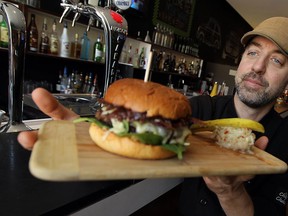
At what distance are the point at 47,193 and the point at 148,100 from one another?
Answer: 1.39 feet

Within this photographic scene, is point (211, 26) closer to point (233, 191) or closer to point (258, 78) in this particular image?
point (258, 78)

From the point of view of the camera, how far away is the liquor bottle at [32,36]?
2453mm

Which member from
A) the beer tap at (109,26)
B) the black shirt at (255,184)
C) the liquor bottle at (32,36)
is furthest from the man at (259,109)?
the liquor bottle at (32,36)

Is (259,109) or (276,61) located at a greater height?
(276,61)

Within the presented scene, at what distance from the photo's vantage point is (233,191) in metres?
0.98

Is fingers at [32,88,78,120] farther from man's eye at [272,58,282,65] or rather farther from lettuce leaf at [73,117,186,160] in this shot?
man's eye at [272,58,282,65]

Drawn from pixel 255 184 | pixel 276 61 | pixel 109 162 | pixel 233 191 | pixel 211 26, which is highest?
pixel 211 26

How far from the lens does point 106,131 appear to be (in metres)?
0.77

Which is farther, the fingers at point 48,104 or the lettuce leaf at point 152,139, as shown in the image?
the fingers at point 48,104

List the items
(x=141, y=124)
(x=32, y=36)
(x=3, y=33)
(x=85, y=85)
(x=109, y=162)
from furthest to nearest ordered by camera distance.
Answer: (x=85, y=85), (x=32, y=36), (x=3, y=33), (x=141, y=124), (x=109, y=162)

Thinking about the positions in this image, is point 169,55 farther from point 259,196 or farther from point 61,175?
point 61,175

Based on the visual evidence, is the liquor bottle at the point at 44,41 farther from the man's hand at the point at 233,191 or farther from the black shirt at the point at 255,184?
the man's hand at the point at 233,191

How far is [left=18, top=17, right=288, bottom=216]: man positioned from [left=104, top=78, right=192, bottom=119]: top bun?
387 mm

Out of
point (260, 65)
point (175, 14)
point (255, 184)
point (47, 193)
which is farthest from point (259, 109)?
point (175, 14)
